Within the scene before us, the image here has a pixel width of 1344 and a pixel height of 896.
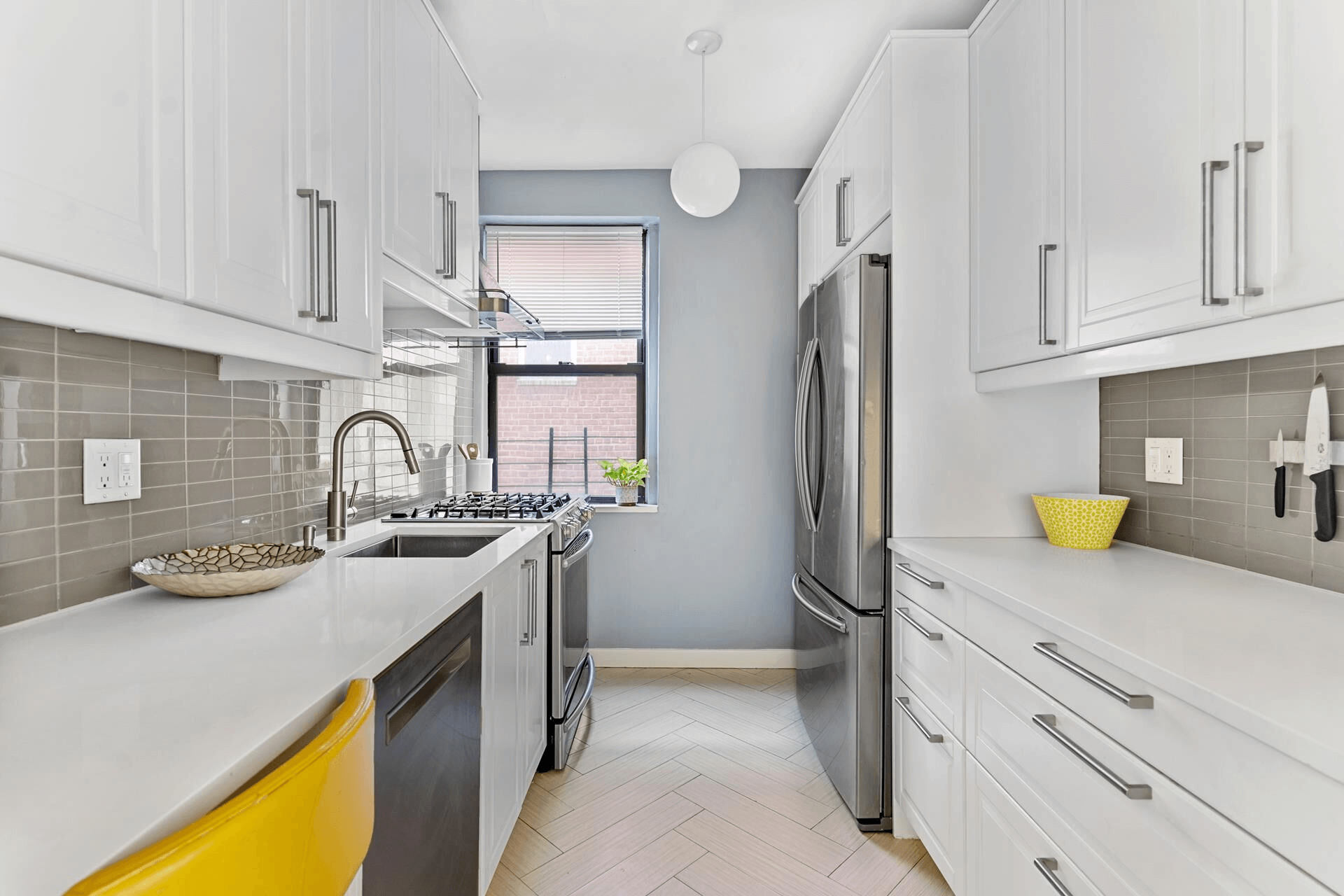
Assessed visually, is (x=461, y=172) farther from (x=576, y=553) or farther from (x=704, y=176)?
(x=576, y=553)

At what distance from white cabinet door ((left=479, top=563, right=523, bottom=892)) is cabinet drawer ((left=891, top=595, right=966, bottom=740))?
111cm

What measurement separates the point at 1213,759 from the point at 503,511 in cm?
194

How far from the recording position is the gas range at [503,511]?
2.16m

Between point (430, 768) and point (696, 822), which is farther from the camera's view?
point (696, 822)

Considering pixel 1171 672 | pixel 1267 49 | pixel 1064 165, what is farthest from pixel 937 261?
pixel 1171 672

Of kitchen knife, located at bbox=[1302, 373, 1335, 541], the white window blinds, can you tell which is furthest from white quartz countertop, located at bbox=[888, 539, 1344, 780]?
the white window blinds

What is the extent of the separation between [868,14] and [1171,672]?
217cm

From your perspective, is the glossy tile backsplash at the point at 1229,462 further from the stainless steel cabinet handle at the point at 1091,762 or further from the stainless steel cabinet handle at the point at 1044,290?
the stainless steel cabinet handle at the point at 1091,762

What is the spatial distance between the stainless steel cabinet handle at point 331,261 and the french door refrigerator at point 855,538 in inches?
56.5

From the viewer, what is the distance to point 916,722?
1.80 metres

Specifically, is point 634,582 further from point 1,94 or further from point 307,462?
point 1,94

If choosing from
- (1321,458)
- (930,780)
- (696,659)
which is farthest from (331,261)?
(696,659)

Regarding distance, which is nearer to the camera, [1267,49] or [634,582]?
[1267,49]

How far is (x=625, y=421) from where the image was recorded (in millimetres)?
3641
